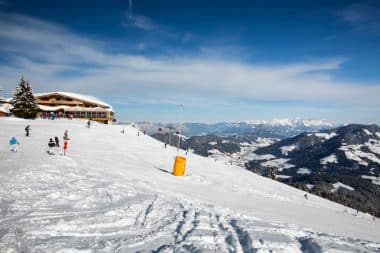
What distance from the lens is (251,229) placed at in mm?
9359

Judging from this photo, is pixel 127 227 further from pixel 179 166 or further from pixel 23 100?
pixel 23 100

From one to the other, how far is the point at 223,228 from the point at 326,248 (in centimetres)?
304

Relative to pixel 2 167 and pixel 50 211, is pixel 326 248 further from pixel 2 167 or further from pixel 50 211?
pixel 2 167

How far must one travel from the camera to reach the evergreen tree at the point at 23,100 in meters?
65.2

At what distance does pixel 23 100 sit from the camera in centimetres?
6600

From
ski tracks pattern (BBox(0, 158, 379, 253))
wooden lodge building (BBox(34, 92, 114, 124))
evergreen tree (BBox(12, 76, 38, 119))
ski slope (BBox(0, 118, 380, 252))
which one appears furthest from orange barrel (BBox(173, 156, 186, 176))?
wooden lodge building (BBox(34, 92, 114, 124))

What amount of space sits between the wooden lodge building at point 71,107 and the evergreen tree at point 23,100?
13.9m

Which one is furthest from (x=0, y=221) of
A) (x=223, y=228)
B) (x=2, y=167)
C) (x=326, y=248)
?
(x=2, y=167)

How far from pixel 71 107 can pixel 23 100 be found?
17.2 m

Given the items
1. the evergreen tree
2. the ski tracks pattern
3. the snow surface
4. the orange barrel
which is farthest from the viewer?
the snow surface

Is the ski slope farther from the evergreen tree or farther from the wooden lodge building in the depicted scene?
the wooden lodge building

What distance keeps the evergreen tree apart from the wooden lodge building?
45.7 feet

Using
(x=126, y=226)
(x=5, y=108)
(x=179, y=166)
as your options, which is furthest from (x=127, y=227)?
(x=5, y=108)

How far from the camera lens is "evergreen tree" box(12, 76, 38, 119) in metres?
65.2
